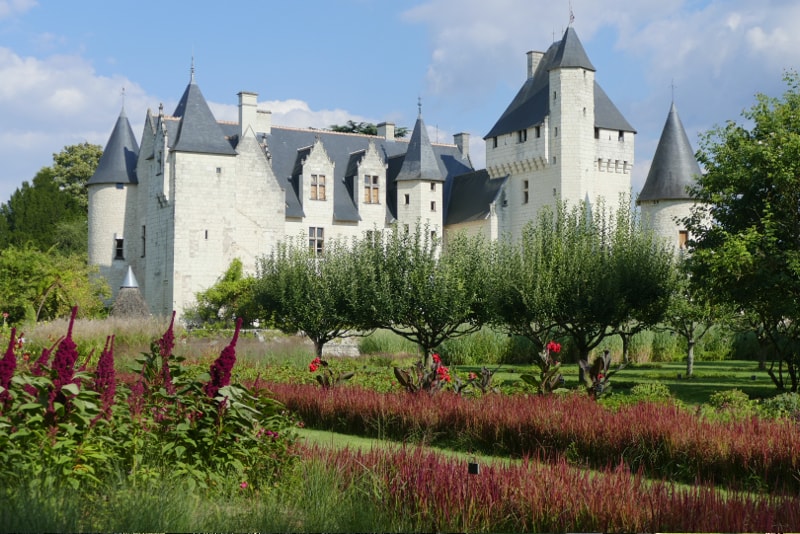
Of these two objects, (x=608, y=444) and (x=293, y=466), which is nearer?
(x=293, y=466)

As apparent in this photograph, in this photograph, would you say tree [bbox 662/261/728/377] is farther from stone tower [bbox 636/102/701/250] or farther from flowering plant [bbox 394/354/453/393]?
stone tower [bbox 636/102/701/250]

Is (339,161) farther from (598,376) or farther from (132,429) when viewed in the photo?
(132,429)

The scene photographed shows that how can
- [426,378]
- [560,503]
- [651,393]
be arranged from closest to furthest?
[560,503], [426,378], [651,393]

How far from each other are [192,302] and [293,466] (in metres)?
34.1

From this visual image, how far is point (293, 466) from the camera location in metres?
7.08

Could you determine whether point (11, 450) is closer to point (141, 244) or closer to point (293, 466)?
point (293, 466)

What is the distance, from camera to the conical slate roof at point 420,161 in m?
47.9

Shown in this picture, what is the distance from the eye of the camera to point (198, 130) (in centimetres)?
4138

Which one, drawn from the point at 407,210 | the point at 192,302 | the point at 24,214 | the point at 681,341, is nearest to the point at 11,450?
the point at 681,341

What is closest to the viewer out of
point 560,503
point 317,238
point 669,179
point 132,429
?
point 560,503

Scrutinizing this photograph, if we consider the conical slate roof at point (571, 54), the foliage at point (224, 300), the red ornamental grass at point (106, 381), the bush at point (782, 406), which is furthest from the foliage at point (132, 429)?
the conical slate roof at point (571, 54)

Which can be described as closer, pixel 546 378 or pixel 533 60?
pixel 546 378

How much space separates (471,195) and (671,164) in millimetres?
10340

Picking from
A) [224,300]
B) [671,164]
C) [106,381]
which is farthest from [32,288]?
[106,381]
